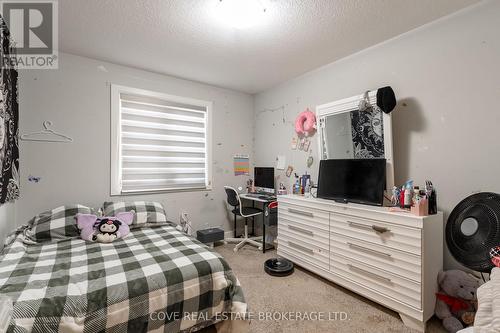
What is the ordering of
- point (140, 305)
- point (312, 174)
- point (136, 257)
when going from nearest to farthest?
point (140, 305)
point (136, 257)
point (312, 174)

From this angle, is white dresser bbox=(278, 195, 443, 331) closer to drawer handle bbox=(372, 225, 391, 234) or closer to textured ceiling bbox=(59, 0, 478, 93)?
drawer handle bbox=(372, 225, 391, 234)

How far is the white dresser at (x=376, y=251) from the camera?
5.61ft

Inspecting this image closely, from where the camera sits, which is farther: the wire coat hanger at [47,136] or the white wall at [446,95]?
the wire coat hanger at [47,136]

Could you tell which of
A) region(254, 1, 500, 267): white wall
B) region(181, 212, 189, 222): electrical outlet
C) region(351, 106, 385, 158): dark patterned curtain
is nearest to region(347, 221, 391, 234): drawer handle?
region(254, 1, 500, 267): white wall

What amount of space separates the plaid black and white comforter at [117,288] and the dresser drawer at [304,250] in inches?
42.6

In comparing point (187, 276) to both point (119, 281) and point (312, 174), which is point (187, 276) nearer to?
point (119, 281)

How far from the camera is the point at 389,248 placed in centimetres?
187

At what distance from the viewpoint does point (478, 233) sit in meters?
1.52

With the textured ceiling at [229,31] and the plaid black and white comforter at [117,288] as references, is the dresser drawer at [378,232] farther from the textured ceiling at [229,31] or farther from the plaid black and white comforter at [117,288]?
the textured ceiling at [229,31]

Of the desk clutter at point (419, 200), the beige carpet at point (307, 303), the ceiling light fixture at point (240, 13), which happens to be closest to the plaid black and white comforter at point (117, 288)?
the beige carpet at point (307, 303)

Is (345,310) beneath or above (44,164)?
beneath

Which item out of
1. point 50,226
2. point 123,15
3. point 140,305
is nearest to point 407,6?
point 123,15

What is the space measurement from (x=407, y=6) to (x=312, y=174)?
1.90 metres

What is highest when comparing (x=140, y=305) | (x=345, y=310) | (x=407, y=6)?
(x=407, y=6)
